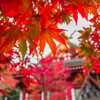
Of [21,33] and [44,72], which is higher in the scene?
[44,72]

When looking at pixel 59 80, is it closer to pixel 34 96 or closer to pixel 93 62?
pixel 34 96

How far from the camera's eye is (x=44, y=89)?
6.56 meters

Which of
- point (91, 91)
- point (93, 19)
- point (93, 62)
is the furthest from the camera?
point (91, 91)

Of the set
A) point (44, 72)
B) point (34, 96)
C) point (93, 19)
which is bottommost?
point (34, 96)

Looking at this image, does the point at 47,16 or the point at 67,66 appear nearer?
the point at 47,16

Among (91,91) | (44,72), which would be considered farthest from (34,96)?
(91,91)

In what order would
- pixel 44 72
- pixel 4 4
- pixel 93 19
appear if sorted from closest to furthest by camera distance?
pixel 4 4
pixel 93 19
pixel 44 72

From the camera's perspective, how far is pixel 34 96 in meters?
7.40

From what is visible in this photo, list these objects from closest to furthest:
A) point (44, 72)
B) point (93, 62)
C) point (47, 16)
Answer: point (47, 16)
point (93, 62)
point (44, 72)

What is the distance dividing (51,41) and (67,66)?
22.7 ft

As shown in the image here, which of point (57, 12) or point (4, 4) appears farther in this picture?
point (57, 12)

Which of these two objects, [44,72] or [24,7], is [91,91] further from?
[44,72]

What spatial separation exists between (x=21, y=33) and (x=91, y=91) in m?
2.84

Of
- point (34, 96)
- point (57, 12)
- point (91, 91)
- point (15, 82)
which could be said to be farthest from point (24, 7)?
point (34, 96)
